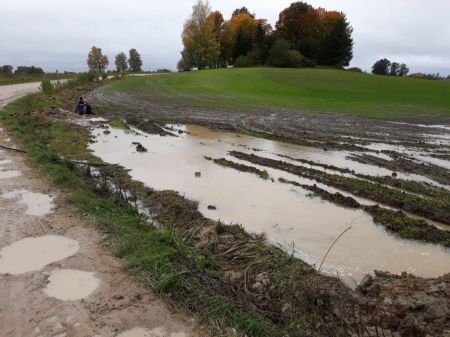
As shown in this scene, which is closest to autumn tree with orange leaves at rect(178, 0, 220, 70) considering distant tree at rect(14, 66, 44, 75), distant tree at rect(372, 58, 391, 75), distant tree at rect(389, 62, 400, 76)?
distant tree at rect(14, 66, 44, 75)

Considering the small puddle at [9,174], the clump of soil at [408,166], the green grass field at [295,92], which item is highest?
the green grass field at [295,92]

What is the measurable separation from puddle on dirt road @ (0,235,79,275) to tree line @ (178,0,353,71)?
69809 millimetres

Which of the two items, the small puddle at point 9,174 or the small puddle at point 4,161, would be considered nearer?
the small puddle at point 9,174

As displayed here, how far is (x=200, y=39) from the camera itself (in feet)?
249

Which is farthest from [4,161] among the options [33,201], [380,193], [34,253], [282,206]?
[380,193]

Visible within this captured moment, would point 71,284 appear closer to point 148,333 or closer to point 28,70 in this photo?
point 148,333

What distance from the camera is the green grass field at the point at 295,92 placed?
31.2 meters

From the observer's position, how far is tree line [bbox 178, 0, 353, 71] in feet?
248

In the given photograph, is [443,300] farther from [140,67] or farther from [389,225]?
[140,67]

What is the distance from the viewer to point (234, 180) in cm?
1133

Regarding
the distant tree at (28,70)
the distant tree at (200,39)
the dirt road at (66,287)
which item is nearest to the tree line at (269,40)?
the distant tree at (200,39)

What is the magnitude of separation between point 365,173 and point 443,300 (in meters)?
7.24

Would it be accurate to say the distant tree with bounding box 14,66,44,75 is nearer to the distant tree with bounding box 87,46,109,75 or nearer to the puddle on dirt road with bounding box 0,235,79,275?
the distant tree with bounding box 87,46,109,75

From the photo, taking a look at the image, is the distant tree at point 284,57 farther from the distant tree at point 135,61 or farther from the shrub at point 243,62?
the distant tree at point 135,61
